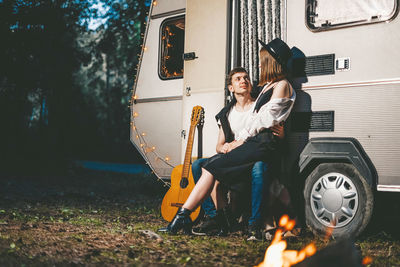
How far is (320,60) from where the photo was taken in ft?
13.7

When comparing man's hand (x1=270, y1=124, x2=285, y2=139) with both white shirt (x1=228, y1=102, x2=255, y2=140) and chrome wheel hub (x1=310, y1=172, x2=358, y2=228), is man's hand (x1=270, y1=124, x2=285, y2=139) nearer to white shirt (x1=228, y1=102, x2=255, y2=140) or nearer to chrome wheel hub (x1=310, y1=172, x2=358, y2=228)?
white shirt (x1=228, y1=102, x2=255, y2=140)

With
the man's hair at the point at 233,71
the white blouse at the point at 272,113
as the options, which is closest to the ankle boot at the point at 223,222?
the white blouse at the point at 272,113

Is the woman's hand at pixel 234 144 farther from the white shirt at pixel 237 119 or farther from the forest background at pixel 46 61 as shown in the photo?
the forest background at pixel 46 61

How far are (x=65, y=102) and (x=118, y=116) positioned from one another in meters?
9.12

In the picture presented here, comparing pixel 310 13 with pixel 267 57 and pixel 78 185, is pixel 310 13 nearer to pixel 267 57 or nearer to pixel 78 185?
pixel 267 57

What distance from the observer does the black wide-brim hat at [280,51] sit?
416cm

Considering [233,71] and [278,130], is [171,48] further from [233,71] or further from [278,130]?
[278,130]

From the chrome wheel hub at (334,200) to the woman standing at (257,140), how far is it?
1.79 ft

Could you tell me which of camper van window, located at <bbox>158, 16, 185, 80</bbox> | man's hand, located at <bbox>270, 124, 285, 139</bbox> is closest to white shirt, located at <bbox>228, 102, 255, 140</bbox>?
man's hand, located at <bbox>270, 124, 285, 139</bbox>

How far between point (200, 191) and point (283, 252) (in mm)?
1074

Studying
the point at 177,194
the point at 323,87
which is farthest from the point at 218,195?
the point at 323,87

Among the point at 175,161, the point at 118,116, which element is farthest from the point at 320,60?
the point at 118,116

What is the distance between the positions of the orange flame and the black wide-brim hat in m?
1.50

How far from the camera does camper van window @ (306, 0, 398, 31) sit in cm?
386
